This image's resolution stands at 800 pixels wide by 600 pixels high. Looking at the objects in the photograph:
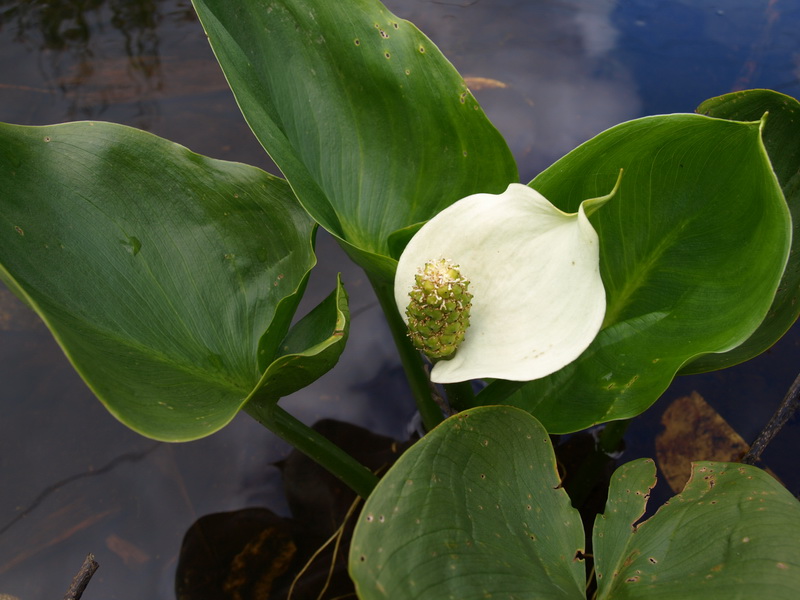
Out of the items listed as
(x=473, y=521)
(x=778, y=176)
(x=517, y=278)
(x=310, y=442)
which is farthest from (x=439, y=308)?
(x=778, y=176)

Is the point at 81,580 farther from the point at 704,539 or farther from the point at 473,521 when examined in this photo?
the point at 704,539

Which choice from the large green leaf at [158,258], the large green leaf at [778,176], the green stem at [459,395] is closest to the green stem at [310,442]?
Answer: the large green leaf at [158,258]

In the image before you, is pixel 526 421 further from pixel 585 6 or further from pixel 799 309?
pixel 585 6

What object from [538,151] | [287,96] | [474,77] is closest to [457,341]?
[287,96]

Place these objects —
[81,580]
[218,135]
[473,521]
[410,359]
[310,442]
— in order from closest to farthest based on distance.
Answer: [473,521] < [81,580] < [310,442] < [410,359] < [218,135]

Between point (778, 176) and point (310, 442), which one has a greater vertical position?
point (778, 176)

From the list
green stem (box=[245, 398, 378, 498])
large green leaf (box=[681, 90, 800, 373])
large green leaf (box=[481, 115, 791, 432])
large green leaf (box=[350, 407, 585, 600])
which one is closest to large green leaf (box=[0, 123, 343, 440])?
green stem (box=[245, 398, 378, 498])

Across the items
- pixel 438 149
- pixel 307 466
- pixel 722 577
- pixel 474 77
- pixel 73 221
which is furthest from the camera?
pixel 474 77

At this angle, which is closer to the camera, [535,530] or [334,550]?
[535,530]
